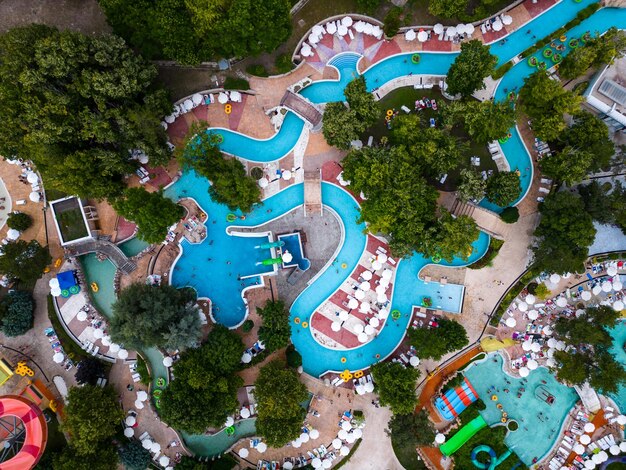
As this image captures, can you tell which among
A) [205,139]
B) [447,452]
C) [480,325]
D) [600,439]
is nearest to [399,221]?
[480,325]

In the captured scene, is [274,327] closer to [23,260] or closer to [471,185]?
[471,185]

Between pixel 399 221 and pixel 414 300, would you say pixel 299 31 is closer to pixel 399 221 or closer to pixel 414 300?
pixel 399 221

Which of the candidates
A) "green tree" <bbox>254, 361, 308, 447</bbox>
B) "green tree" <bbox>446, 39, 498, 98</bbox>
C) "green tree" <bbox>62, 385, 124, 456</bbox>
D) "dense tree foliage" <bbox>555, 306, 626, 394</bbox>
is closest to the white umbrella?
"green tree" <bbox>62, 385, 124, 456</bbox>

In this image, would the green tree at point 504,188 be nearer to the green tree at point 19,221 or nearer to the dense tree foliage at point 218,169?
the dense tree foliage at point 218,169

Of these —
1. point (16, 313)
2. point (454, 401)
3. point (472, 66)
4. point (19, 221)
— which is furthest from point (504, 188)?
point (16, 313)

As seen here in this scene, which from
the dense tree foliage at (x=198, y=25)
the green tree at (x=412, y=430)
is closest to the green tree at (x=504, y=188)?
the green tree at (x=412, y=430)

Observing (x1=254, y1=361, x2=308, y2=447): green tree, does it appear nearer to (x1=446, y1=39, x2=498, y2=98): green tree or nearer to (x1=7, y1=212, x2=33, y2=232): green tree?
(x1=7, y1=212, x2=33, y2=232): green tree
